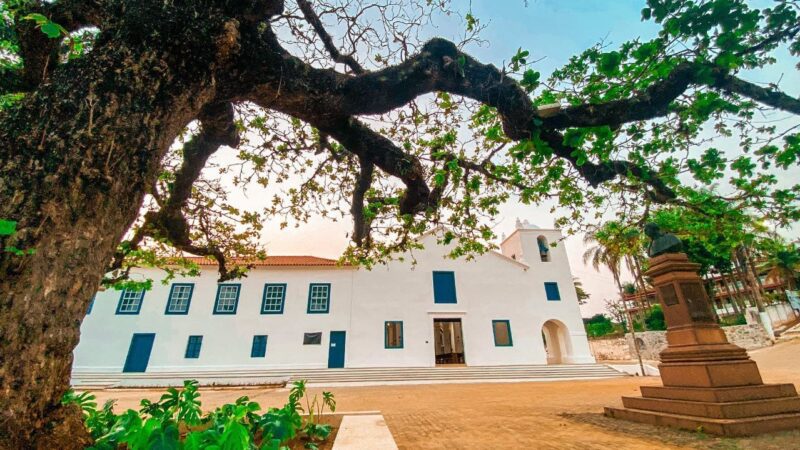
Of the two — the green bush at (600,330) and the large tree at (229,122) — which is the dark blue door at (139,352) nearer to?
the large tree at (229,122)

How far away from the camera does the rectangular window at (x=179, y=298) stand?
17.4m

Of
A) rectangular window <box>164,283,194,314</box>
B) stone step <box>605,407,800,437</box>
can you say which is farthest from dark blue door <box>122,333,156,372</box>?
stone step <box>605,407,800,437</box>

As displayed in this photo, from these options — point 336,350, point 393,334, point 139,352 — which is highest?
point 393,334

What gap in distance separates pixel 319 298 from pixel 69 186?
17.0 metres

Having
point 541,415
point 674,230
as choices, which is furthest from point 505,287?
point 541,415

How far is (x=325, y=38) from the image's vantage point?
4.59m

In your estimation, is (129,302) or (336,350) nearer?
(336,350)

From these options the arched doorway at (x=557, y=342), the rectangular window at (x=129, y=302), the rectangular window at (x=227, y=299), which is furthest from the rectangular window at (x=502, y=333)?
the rectangular window at (x=129, y=302)

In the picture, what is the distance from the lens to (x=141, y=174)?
2.31 m

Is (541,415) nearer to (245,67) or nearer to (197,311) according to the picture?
(245,67)

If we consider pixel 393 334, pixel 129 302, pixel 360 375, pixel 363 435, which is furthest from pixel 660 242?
pixel 129 302

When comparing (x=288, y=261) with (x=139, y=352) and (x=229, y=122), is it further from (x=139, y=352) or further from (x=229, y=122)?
(x=229, y=122)

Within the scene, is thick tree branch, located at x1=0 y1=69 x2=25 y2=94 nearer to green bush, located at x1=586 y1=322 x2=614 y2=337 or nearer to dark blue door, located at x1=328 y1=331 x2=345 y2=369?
dark blue door, located at x1=328 y1=331 x2=345 y2=369

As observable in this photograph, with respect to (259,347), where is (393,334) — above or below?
→ above
